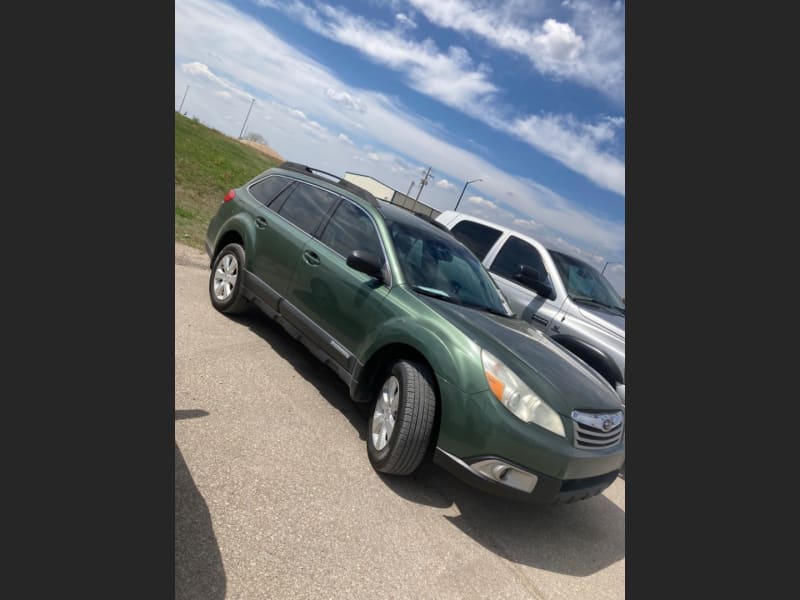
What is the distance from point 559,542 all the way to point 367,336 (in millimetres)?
2020

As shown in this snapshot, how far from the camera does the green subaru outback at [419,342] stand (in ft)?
9.66

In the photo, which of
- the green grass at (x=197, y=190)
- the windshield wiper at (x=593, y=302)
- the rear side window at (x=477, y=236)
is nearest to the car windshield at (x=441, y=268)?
the windshield wiper at (x=593, y=302)

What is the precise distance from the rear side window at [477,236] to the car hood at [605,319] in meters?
1.62

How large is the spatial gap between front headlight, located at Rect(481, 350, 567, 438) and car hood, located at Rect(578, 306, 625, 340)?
2.67 metres

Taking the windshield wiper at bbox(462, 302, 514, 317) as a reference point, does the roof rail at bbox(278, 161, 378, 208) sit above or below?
above

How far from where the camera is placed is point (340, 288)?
13.1 feet

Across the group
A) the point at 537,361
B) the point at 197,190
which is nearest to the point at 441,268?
the point at 537,361

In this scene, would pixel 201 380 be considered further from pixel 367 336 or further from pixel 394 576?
pixel 394 576

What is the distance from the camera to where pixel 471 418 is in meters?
2.97

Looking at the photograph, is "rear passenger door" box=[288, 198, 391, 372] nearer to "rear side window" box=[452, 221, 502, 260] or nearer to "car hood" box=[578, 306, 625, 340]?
"rear side window" box=[452, 221, 502, 260]

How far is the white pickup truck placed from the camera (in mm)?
5242

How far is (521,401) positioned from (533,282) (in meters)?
3.06

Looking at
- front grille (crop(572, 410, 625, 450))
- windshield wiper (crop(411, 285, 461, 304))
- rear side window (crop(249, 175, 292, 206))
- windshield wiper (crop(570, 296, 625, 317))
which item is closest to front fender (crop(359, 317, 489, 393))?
windshield wiper (crop(411, 285, 461, 304))

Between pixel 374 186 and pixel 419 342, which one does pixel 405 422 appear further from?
pixel 374 186
